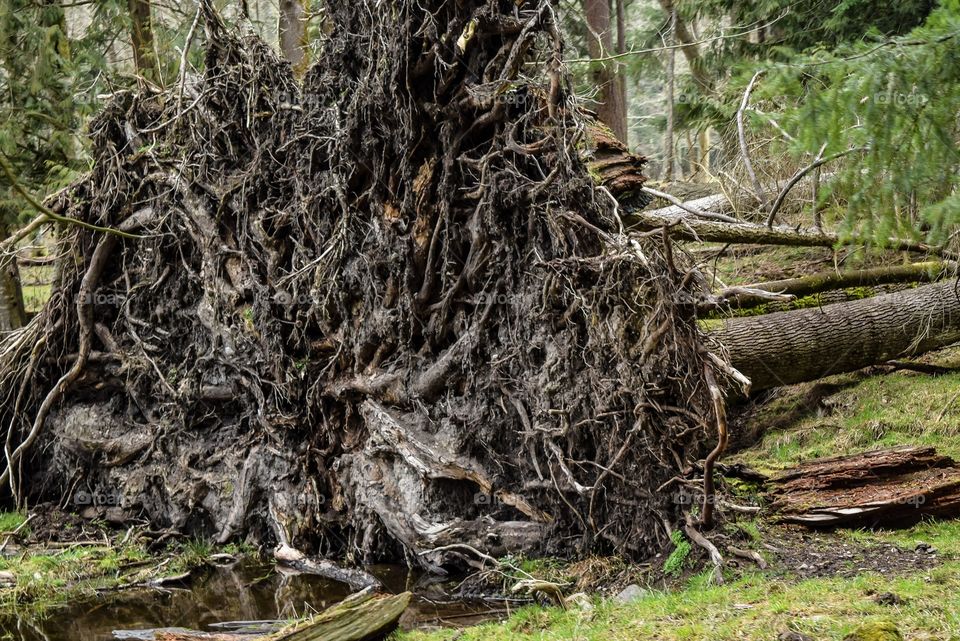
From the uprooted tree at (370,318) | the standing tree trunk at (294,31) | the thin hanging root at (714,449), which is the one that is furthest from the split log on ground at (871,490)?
the standing tree trunk at (294,31)

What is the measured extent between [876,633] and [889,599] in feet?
2.44

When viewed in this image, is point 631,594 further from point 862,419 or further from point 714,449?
point 862,419

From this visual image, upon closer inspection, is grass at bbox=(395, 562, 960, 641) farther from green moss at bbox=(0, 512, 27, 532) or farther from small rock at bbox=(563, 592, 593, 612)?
green moss at bbox=(0, 512, 27, 532)

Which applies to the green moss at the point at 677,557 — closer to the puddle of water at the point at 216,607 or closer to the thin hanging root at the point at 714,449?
the thin hanging root at the point at 714,449

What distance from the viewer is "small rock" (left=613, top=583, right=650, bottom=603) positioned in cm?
571

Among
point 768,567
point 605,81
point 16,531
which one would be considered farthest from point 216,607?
point 605,81

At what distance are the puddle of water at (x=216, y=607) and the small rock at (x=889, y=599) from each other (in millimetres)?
2630

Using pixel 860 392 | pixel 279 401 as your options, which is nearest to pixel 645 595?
pixel 279 401

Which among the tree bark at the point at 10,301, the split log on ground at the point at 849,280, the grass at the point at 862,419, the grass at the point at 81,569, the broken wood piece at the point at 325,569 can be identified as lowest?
the broken wood piece at the point at 325,569

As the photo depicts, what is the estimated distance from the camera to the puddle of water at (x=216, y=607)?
20.3 feet

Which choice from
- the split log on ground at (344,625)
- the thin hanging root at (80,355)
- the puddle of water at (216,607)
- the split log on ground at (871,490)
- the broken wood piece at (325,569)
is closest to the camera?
the split log on ground at (344,625)

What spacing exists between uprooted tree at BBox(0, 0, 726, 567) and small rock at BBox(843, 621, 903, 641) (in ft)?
7.40

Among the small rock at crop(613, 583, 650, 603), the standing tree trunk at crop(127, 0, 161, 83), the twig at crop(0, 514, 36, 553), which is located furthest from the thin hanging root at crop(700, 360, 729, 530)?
the standing tree trunk at crop(127, 0, 161, 83)

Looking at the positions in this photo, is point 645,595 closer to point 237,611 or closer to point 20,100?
point 237,611
